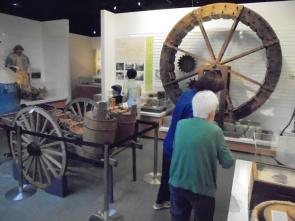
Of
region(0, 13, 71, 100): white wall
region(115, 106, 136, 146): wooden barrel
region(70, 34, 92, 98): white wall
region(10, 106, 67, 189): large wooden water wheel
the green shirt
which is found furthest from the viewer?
region(70, 34, 92, 98): white wall

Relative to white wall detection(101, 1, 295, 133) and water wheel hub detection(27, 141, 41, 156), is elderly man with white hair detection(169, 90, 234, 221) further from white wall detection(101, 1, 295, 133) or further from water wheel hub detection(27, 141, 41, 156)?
white wall detection(101, 1, 295, 133)

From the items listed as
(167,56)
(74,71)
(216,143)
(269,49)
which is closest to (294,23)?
(269,49)

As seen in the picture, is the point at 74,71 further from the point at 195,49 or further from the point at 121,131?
the point at 121,131

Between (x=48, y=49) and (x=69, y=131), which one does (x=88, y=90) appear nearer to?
(x=48, y=49)

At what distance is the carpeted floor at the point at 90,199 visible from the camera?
243 cm

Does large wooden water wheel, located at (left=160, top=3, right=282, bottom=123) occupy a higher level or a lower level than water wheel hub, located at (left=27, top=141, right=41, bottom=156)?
higher

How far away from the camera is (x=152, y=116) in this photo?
16.2 ft

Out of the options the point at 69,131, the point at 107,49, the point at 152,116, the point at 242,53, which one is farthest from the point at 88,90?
the point at 69,131

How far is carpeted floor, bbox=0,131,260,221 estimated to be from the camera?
7.97 feet

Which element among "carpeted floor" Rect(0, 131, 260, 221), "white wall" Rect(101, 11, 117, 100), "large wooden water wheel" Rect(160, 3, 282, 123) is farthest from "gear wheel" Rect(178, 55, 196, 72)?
"carpeted floor" Rect(0, 131, 260, 221)

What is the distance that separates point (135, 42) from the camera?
570 cm

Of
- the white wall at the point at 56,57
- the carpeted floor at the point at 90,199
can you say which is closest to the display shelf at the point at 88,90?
the white wall at the point at 56,57

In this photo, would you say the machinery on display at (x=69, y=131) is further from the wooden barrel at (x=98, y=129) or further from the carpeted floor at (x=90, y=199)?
the carpeted floor at (x=90, y=199)

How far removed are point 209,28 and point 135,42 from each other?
5.74 ft
